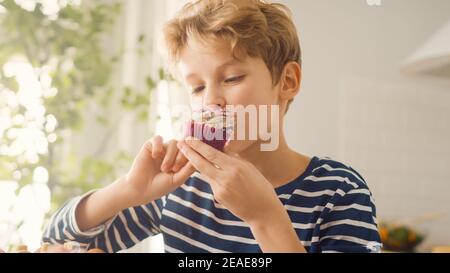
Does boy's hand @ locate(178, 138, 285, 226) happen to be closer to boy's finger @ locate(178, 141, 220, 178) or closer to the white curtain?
boy's finger @ locate(178, 141, 220, 178)

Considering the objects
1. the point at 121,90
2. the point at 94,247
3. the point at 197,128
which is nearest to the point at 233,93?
the point at 197,128

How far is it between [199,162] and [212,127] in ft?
0.21

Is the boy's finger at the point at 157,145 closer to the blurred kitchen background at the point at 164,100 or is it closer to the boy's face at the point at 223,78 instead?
the boy's face at the point at 223,78

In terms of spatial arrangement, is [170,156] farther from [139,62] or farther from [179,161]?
[139,62]

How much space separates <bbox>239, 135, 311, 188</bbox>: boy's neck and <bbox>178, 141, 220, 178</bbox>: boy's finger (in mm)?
164

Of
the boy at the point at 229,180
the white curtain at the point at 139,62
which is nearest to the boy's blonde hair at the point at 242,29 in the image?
the boy at the point at 229,180

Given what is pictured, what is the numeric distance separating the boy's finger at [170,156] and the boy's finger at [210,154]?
0.05 metres

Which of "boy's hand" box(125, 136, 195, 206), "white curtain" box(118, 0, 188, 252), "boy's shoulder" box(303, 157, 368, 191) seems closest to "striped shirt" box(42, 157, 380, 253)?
"boy's shoulder" box(303, 157, 368, 191)

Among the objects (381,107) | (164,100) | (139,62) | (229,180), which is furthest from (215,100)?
(139,62)

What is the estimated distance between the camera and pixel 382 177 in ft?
3.53

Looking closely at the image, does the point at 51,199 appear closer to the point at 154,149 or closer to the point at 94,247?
the point at 94,247

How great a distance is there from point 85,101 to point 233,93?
0.96 meters

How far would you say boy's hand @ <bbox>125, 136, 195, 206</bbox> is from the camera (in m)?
0.74

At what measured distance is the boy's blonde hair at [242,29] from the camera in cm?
77
